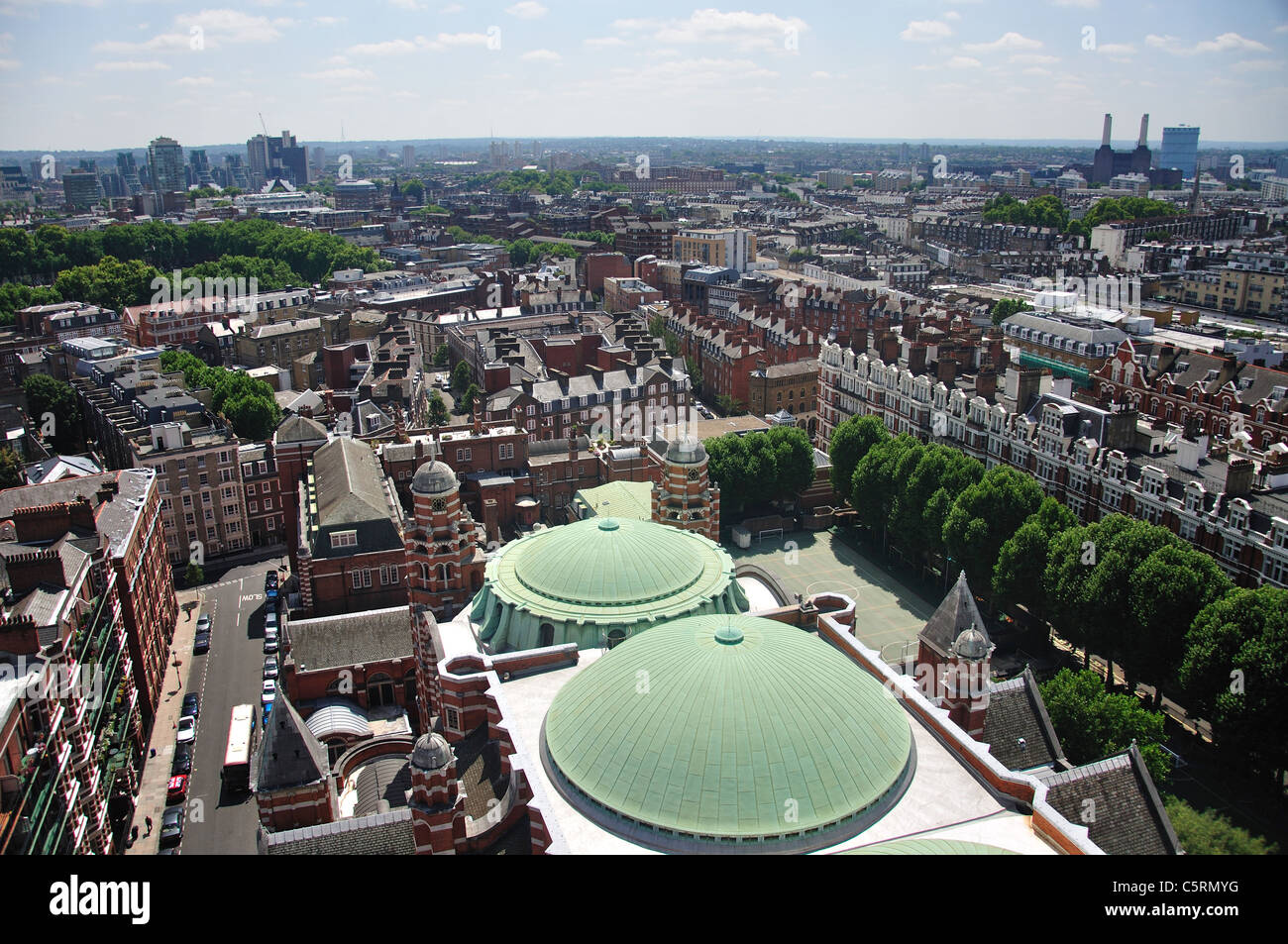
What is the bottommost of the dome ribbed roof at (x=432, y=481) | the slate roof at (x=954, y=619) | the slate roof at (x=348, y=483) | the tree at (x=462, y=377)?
the tree at (x=462, y=377)

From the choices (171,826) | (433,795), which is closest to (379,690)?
(171,826)

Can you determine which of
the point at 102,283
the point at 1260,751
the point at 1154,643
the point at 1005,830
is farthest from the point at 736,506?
the point at 102,283

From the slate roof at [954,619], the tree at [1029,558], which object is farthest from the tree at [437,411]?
the slate roof at [954,619]

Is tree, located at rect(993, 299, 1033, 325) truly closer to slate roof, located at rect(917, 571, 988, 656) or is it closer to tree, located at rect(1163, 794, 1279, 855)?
tree, located at rect(1163, 794, 1279, 855)

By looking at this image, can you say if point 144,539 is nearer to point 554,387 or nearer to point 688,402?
point 554,387

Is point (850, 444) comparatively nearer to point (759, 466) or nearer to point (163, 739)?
point (759, 466)

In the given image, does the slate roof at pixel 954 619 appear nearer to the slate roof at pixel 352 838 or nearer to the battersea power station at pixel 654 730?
the battersea power station at pixel 654 730

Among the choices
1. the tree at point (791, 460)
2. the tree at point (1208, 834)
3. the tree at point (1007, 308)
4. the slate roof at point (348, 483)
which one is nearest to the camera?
the tree at point (1208, 834)

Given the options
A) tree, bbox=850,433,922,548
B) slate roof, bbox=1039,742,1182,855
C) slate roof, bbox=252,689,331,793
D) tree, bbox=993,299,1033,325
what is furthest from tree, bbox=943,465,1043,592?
tree, bbox=993,299,1033,325
